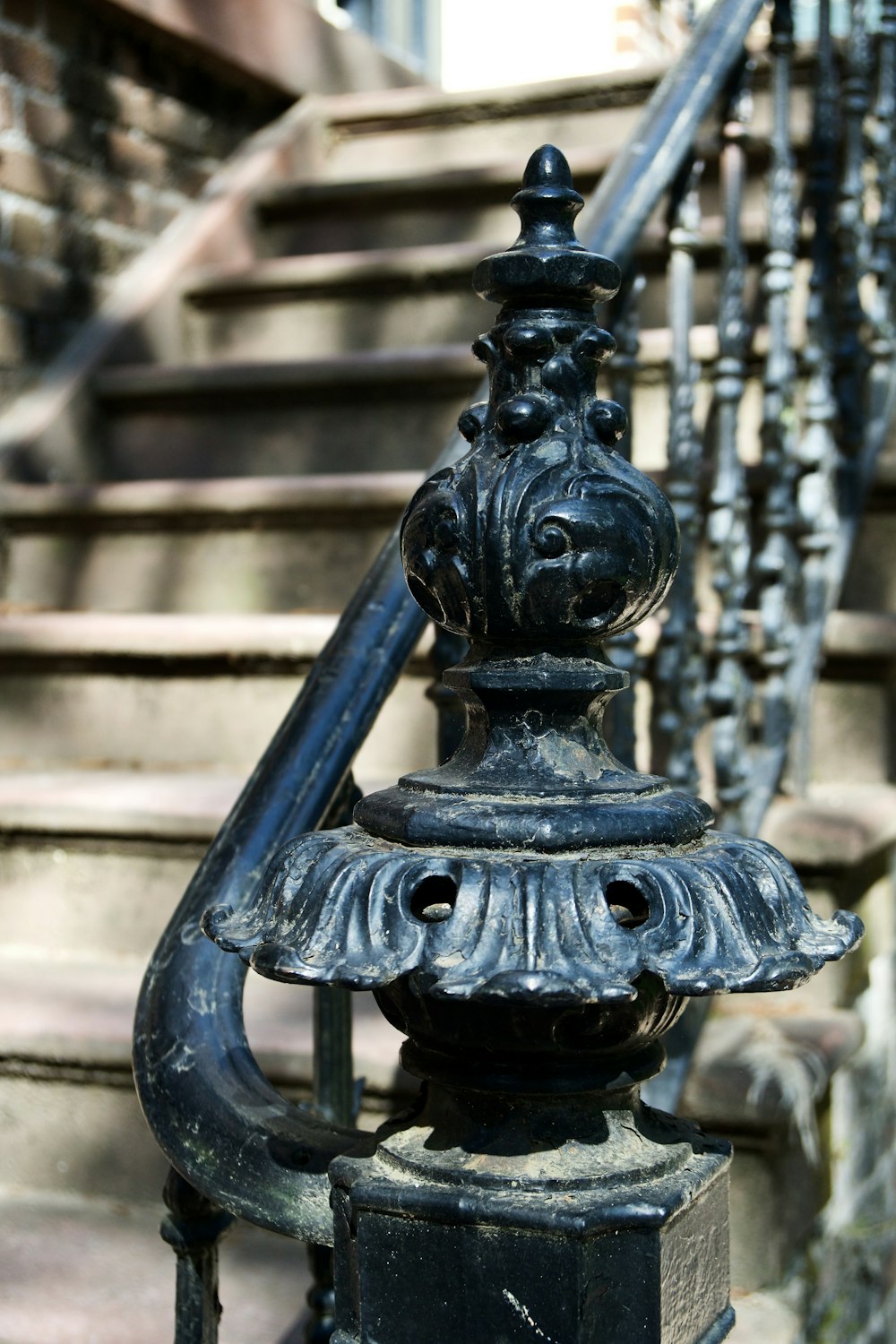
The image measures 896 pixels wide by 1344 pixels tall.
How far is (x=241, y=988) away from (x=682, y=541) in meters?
1.03

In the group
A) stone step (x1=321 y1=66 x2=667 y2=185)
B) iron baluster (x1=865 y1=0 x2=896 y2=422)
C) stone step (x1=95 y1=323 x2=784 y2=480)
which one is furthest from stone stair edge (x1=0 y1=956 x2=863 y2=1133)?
stone step (x1=321 y1=66 x2=667 y2=185)

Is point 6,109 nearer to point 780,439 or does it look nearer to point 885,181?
point 885,181

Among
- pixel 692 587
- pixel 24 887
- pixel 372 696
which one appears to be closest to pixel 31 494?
pixel 24 887

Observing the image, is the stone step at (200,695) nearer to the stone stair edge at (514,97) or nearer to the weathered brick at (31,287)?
the weathered brick at (31,287)

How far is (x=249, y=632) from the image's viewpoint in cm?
257

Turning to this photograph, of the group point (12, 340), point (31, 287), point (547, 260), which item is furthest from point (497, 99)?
point (547, 260)

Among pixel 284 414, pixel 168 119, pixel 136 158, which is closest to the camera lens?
pixel 284 414

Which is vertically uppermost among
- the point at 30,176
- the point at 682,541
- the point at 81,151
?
the point at 81,151

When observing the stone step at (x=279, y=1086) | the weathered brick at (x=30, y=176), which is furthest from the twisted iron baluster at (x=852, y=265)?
the weathered brick at (x=30, y=176)

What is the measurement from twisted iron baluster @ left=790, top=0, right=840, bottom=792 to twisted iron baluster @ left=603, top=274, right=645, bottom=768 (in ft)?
1.45

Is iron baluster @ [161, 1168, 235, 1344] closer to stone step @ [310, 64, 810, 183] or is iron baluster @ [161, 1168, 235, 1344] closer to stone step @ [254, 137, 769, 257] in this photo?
stone step @ [254, 137, 769, 257]

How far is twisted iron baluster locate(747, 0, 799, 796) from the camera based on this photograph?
7.23 feet

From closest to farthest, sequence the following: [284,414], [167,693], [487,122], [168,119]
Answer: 1. [167,693]
2. [284,414]
3. [168,119]
4. [487,122]

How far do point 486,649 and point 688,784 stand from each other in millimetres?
1080
